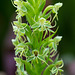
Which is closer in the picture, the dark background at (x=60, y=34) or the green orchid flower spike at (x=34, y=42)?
the green orchid flower spike at (x=34, y=42)

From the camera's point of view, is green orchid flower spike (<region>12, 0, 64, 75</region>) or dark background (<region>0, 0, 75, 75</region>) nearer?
green orchid flower spike (<region>12, 0, 64, 75</region>)

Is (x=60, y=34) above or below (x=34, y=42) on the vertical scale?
below

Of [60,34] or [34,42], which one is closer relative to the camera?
[34,42]

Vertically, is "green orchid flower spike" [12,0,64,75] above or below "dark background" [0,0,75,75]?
above

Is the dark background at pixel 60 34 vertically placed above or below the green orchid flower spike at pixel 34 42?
below
